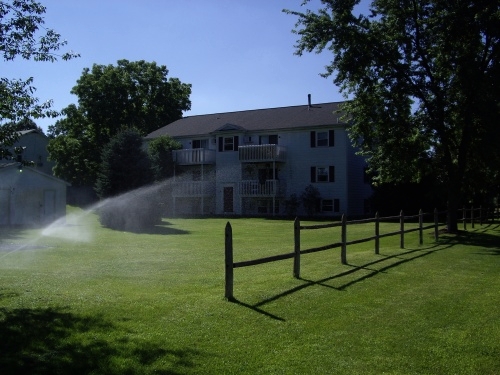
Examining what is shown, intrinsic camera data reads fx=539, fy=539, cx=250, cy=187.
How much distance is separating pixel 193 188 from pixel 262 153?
295 inches

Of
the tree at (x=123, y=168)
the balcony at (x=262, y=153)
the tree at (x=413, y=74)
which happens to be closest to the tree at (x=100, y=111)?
the balcony at (x=262, y=153)

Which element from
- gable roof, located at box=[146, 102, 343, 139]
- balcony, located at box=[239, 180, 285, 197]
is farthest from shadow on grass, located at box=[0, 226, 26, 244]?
gable roof, located at box=[146, 102, 343, 139]

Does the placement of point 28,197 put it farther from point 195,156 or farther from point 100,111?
point 100,111

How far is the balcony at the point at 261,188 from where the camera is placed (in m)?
42.1

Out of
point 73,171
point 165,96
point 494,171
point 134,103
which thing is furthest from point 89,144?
point 494,171

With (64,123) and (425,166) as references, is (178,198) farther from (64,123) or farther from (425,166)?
(425,166)

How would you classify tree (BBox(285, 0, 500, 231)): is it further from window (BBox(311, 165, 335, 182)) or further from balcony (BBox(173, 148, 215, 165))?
balcony (BBox(173, 148, 215, 165))

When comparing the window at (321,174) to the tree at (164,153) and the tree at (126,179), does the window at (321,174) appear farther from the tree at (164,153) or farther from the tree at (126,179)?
the tree at (126,179)

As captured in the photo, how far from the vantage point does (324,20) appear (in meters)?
24.2

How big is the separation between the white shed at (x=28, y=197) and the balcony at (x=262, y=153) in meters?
14.2

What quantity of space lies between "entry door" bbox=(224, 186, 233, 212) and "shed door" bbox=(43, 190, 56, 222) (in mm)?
14935

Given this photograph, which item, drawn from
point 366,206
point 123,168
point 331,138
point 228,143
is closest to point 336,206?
point 366,206

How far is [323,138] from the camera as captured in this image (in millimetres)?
41031

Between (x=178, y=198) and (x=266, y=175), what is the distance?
9282 millimetres
